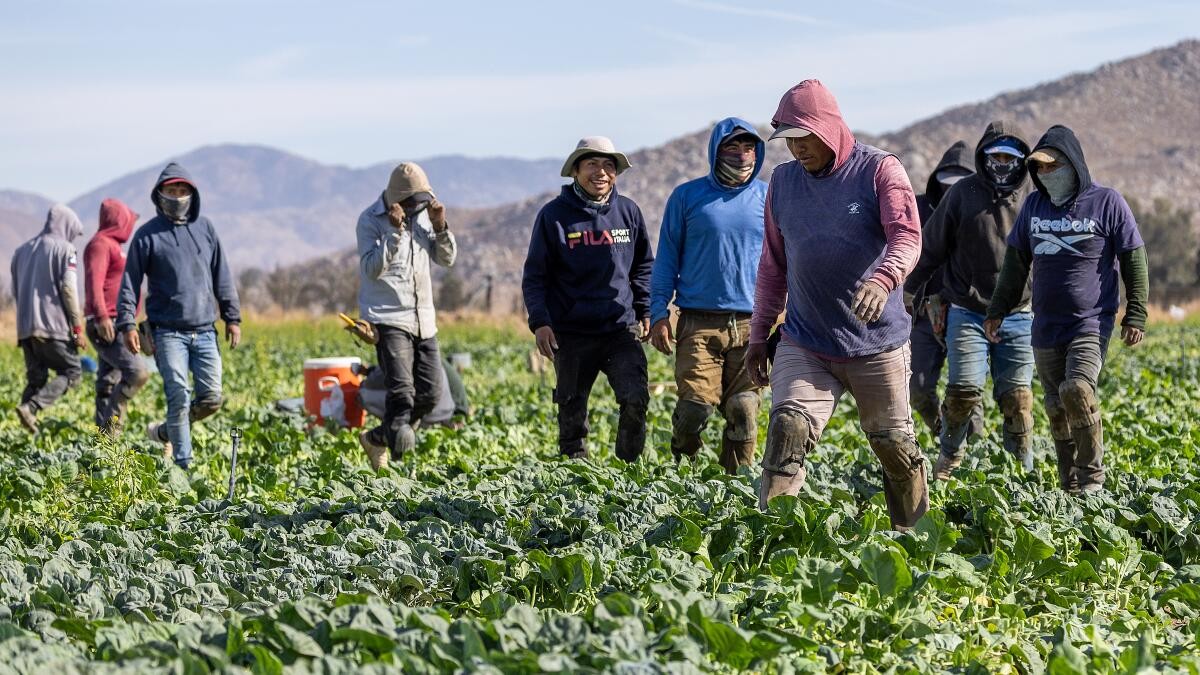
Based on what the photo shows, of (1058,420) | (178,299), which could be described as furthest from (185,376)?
(1058,420)

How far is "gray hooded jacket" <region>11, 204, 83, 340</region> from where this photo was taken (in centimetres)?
1130

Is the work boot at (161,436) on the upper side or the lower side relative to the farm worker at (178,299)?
lower

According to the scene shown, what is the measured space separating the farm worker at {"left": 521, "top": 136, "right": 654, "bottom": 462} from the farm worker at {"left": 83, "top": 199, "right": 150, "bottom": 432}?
11.5ft

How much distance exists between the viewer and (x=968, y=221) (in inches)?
330

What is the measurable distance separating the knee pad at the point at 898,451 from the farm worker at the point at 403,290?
12.2 feet

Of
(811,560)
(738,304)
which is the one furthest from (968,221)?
(811,560)

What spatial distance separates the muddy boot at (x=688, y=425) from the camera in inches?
307

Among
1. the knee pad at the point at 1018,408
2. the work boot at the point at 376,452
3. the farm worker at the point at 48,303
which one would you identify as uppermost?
the farm worker at the point at 48,303

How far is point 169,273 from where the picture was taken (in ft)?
30.0

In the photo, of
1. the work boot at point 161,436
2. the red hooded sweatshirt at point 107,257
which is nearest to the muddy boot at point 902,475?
the work boot at point 161,436

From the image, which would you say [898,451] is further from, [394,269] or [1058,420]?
[394,269]

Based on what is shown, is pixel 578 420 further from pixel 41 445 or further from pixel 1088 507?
pixel 41 445

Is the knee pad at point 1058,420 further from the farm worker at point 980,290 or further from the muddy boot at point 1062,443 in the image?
the farm worker at point 980,290

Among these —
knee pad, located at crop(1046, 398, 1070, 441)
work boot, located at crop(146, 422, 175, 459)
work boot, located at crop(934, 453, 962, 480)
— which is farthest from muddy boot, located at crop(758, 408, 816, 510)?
work boot, located at crop(146, 422, 175, 459)
